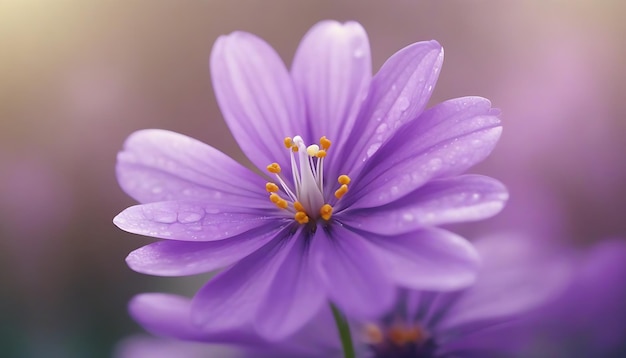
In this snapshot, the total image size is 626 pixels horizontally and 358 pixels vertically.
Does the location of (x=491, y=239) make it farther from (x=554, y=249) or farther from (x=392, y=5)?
(x=392, y=5)

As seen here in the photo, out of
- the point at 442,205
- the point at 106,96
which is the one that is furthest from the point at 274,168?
the point at 106,96

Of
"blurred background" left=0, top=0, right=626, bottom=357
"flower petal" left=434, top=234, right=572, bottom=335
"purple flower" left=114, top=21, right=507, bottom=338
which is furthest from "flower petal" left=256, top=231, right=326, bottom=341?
"blurred background" left=0, top=0, right=626, bottom=357

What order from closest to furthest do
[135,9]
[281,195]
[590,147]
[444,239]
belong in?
[444,239] → [281,195] → [590,147] → [135,9]

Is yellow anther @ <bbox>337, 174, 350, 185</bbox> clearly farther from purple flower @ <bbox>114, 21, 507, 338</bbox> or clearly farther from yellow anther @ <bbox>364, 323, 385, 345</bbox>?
yellow anther @ <bbox>364, 323, 385, 345</bbox>

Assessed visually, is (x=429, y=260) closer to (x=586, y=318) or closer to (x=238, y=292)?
(x=238, y=292)

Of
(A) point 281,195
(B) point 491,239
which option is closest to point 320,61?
(A) point 281,195

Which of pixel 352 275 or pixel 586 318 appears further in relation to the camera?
pixel 586 318

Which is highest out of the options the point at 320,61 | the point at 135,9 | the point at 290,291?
the point at 135,9
